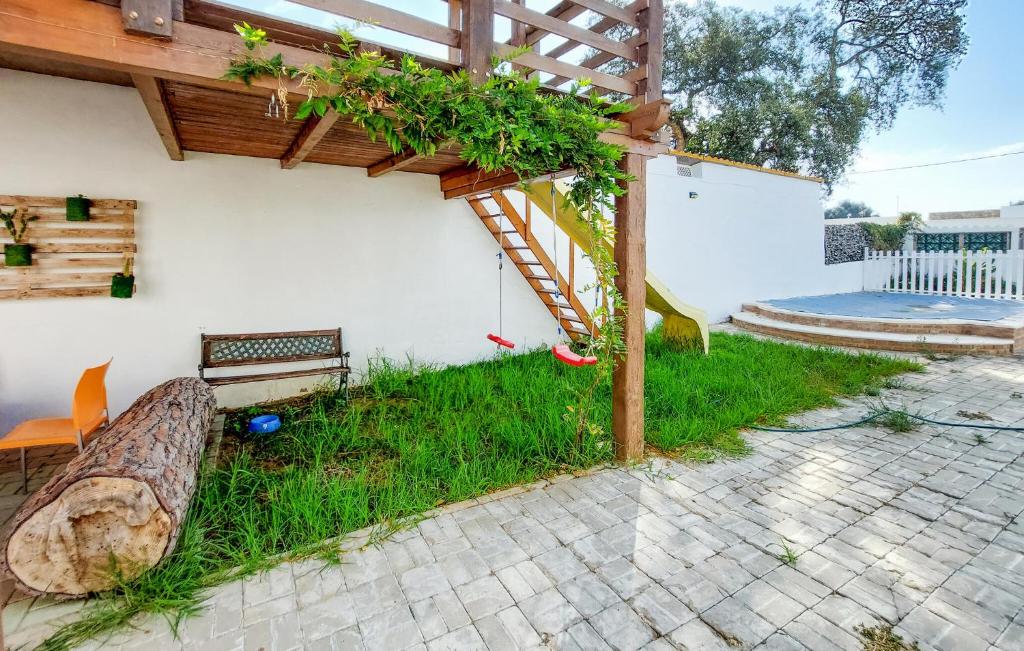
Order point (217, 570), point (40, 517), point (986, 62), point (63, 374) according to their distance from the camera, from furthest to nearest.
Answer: point (986, 62) < point (63, 374) < point (217, 570) < point (40, 517)

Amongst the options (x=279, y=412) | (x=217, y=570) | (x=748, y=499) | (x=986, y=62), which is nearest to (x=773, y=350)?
(x=748, y=499)

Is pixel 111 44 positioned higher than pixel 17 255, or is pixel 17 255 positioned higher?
pixel 111 44

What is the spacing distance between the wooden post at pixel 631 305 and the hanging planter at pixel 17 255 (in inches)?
187

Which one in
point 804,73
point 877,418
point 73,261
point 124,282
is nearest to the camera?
point 73,261

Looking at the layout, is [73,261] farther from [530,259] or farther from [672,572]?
[672,572]

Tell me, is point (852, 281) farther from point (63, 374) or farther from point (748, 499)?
point (63, 374)

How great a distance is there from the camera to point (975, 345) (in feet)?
22.6

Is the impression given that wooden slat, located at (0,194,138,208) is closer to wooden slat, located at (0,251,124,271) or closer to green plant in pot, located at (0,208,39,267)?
green plant in pot, located at (0,208,39,267)

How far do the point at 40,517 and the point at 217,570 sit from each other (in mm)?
772

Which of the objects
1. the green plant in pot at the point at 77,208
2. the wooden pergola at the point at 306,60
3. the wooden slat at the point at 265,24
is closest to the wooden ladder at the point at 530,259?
the wooden pergola at the point at 306,60

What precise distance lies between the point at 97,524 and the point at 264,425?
6.61 feet

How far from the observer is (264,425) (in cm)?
418

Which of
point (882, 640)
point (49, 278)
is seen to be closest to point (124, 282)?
point (49, 278)

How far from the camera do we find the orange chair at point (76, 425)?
3.10 metres
